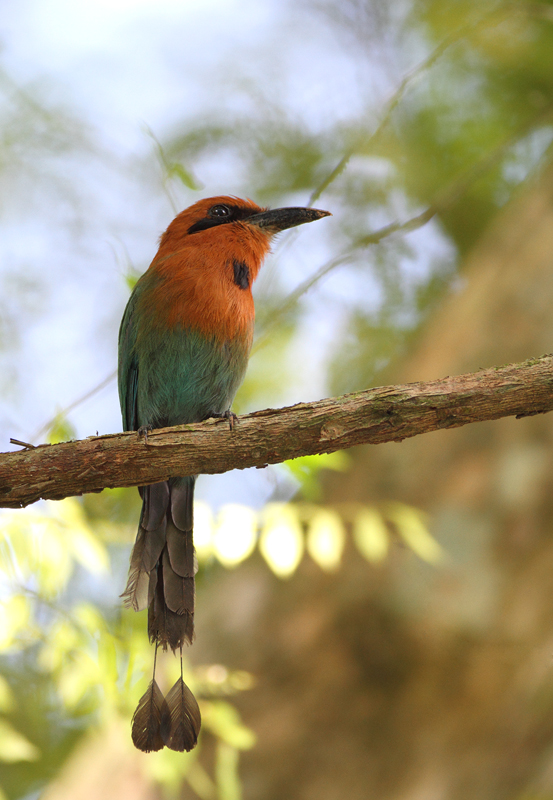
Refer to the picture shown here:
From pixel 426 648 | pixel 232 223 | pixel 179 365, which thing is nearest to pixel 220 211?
pixel 232 223

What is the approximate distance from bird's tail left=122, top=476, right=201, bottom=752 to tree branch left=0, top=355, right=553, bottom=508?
831mm

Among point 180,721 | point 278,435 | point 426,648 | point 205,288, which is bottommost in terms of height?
point 180,721

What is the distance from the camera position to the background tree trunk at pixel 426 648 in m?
3.83

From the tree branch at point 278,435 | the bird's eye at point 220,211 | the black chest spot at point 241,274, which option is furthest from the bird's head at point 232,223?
the tree branch at point 278,435

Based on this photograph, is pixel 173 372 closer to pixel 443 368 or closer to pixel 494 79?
pixel 443 368

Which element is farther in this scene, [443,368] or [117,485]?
[443,368]

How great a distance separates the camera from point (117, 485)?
101 inches

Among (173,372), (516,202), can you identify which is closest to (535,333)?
(516,202)

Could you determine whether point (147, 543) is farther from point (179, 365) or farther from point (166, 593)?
point (179, 365)

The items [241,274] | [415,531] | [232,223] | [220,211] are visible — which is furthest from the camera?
[220,211]

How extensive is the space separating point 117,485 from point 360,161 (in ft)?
14.2

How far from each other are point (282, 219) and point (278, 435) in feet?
6.51

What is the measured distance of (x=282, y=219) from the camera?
4012mm

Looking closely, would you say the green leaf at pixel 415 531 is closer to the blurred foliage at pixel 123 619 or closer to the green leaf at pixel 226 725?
the blurred foliage at pixel 123 619
